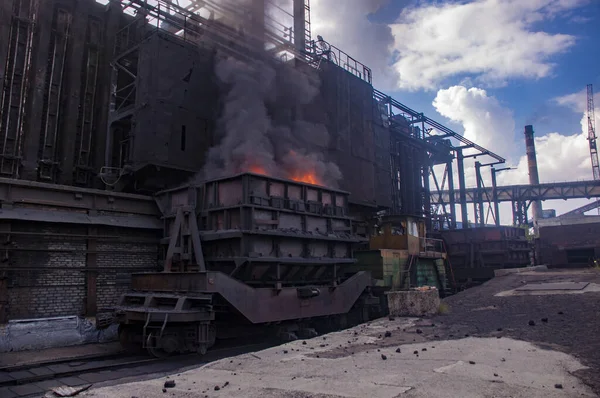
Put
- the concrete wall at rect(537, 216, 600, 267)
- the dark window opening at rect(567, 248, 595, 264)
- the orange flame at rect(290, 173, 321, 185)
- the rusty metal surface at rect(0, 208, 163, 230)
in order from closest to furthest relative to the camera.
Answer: the rusty metal surface at rect(0, 208, 163, 230) → the orange flame at rect(290, 173, 321, 185) → the dark window opening at rect(567, 248, 595, 264) → the concrete wall at rect(537, 216, 600, 267)

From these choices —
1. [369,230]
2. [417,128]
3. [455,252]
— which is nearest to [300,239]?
[369,230]

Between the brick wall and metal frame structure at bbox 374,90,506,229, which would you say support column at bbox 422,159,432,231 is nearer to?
metal frame structure at bbox 374,90,506,229

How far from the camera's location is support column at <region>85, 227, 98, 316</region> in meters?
10.2

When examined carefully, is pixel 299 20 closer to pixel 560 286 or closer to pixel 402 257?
pixel 402 257

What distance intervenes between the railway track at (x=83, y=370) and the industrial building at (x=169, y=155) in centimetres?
164

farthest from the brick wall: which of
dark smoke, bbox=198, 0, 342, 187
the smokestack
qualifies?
the smokestack

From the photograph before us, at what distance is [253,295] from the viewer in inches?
337

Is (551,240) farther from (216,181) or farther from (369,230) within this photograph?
(216,181)

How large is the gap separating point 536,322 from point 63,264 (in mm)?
9507

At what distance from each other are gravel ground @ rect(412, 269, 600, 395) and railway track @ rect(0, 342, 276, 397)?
3904mm

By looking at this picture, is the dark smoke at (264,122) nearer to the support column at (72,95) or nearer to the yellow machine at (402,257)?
the yellow machine at (402,257)

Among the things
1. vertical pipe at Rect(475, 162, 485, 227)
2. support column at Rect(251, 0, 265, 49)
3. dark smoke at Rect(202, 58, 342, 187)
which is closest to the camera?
dark smoke at Rect(202, 58, 342, 187)

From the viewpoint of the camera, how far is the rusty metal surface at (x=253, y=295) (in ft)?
26.5

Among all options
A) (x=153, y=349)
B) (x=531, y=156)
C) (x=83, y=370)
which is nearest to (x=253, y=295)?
(x=153, y=349)
